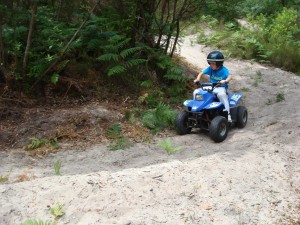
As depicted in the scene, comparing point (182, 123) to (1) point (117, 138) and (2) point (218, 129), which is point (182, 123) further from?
(1) point (117, 138)

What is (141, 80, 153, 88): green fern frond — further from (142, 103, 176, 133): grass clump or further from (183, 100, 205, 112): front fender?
(183, 100, 205, 112): front fender

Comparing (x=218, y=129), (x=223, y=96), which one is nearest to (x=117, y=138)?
(x=218, y=129)

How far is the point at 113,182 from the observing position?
4582 mm

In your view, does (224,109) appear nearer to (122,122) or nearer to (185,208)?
(122,122)

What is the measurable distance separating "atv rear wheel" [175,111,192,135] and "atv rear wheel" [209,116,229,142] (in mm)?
Result: 640

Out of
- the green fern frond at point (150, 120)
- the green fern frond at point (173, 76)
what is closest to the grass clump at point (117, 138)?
the green fern frond at point (150, 120)

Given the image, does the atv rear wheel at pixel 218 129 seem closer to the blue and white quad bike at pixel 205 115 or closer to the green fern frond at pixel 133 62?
the blue and white quad bike at pixel 205 115

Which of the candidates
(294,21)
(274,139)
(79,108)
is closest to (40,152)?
(79,108)

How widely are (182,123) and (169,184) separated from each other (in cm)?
291

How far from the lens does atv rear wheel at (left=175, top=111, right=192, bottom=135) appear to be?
7434mm

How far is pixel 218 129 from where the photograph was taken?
6930 millimetres

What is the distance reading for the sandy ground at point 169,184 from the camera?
13.3ft

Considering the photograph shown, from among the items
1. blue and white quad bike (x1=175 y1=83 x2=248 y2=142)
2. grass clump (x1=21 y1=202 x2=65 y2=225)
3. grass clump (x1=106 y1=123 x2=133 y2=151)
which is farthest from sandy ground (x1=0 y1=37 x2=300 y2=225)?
blue and white quad bike (x1=175 y1=83 x2=248 y2=142)

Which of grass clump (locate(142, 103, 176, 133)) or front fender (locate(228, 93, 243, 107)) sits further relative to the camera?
grass clump (locate(142, 103, 176, 133))
